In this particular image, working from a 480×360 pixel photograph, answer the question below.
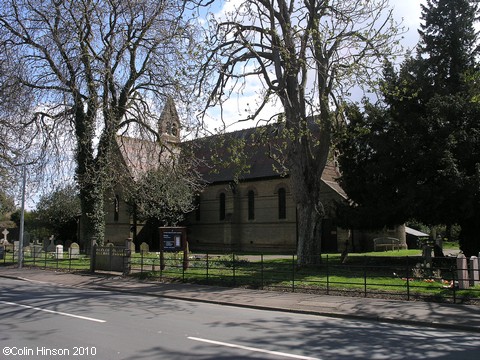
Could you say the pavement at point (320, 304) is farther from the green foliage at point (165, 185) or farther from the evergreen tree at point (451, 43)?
the evergreen tree at point (451, 43)

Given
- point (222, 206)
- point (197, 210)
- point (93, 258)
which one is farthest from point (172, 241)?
point (197, 210)

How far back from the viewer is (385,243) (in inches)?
1325

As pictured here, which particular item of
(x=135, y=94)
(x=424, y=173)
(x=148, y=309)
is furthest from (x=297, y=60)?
(x=135, y=94)

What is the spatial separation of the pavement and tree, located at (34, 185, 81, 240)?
1234 inches

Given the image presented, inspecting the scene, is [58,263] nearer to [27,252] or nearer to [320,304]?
[27,252]

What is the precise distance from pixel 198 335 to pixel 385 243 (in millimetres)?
28239

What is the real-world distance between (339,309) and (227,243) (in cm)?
2945

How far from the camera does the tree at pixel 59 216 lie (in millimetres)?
47631

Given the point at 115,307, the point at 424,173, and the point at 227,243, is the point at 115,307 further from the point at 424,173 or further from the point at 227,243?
the point at 227,243

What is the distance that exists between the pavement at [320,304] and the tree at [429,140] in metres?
8.74

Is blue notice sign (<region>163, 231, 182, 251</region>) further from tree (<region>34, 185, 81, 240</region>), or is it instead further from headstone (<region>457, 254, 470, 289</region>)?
tree (<region>34, 185, 81, 240</region>)

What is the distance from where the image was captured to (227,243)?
133ft

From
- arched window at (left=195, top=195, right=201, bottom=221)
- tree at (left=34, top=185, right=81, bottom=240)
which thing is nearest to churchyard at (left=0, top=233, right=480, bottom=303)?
arched window at (left=195, top=195, right=201, bottom=221)

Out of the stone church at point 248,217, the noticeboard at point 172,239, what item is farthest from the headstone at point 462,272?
the stone church at point 248,217
